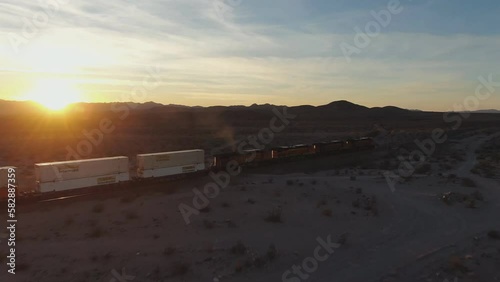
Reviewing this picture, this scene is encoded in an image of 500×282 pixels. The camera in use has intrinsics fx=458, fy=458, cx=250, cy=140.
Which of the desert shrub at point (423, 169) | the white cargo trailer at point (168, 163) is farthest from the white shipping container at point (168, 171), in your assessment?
the desert shrub at point (423, 169)

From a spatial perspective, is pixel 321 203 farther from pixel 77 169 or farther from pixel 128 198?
pixel 77 169

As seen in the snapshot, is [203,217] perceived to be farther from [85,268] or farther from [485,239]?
[485,239]

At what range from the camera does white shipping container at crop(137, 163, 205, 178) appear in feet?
73.5

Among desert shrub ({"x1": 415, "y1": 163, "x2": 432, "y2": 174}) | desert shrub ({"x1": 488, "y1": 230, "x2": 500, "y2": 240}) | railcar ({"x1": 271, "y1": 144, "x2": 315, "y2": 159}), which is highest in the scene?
railcar ({"x1": 271, "y1": 144, "x2": 315, "y2": 159})

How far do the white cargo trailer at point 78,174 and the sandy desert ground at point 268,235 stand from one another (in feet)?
5.11

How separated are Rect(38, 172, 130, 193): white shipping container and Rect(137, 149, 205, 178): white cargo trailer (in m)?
1.11

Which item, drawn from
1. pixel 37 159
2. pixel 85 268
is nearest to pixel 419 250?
pixel 85 268

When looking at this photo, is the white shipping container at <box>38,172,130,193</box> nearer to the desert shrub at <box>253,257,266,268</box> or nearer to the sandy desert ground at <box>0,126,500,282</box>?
the sandy desert ground at <box>0,126,500,282</box>

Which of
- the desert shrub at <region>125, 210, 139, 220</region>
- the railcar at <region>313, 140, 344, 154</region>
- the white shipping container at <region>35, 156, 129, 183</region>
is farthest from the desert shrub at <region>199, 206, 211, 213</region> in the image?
the railcar at <region>313, 140, 344, 154</region>

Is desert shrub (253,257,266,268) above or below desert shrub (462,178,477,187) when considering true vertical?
below

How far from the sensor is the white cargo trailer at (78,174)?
717 inches

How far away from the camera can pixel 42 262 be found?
38.3 ft

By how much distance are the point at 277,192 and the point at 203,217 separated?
5.08 meters

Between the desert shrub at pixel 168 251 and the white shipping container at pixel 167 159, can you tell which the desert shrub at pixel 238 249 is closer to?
the desert shrub at pixel 168 251
